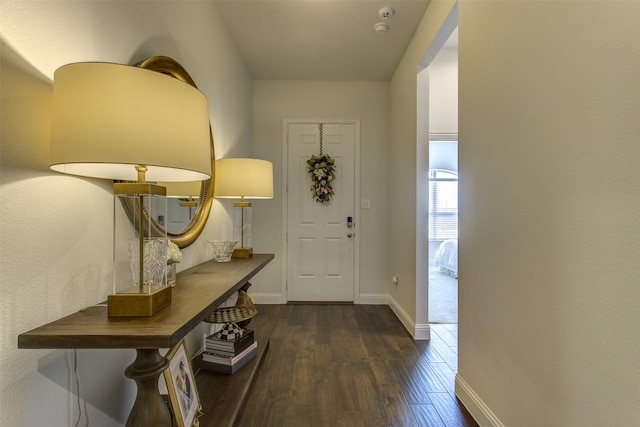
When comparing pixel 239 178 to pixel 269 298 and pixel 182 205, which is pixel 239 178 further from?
pixel 269 298

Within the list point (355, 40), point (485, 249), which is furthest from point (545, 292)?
point (355, 40)

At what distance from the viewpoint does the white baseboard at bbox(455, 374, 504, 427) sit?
4.75 feet

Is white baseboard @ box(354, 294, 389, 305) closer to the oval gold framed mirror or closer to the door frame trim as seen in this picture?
the door frame trim

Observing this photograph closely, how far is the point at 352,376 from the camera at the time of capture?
2033 mm

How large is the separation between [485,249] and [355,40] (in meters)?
2.26

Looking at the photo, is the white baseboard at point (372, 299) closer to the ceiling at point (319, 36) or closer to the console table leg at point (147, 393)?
the ceiling at point (319, 36)

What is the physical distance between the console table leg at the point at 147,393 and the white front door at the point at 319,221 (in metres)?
2.74

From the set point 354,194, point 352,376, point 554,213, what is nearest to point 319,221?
point 354,194

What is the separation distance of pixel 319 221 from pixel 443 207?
9.11 ft

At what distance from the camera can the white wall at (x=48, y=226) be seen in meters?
0.79

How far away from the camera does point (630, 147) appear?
2.66 feet

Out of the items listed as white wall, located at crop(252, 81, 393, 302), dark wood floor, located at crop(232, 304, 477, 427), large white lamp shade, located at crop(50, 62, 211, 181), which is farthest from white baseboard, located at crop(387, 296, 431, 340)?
large white lamp shade, located at crop(50, 62, 211, 181)

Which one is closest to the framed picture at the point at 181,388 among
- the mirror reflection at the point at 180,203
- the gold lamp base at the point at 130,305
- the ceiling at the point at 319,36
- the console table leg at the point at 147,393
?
the console table leg at the point at 147,393

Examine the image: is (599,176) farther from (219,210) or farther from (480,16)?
(219,210)
